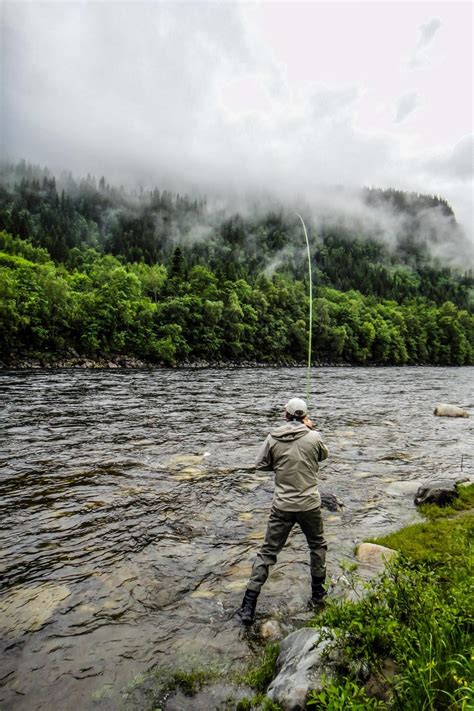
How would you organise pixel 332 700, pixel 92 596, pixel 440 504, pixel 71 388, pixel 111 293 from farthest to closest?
pixel 111 293 < pixel 71 388 < pixel 440 504 < pixel 92 596 < pixel 332 700

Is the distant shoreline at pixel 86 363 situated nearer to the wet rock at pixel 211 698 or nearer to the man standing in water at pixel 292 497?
the man standing in water at pixel 292 497

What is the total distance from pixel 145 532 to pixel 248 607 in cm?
317

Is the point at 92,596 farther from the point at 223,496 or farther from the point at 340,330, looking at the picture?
the point at 340,330

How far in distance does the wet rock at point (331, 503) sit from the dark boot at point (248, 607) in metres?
4.20

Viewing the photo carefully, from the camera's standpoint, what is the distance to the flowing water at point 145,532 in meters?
5.03

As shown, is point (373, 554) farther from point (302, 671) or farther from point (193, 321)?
point (193, 321)

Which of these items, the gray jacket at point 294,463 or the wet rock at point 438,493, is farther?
the wet rock at point 438,493

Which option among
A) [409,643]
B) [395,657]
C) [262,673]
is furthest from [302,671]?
[409,643]

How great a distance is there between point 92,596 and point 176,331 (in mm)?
60952

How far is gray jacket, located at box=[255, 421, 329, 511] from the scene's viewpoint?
5945 mm

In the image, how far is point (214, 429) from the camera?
17.8 meters

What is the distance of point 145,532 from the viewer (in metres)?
8.23

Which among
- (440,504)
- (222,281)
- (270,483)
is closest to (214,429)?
(270,483)

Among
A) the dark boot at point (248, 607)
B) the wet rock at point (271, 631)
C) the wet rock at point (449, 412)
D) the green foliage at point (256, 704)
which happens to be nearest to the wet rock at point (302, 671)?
the green foliage at point (256, 704)
